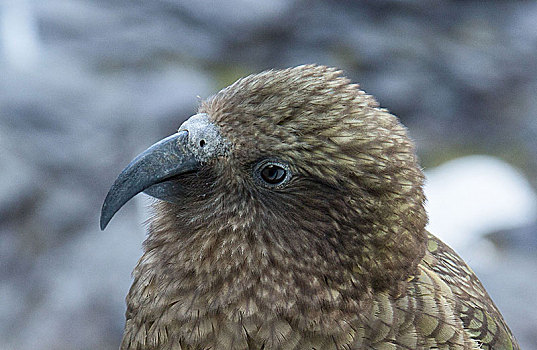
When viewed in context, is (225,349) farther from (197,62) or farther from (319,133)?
(197,62)

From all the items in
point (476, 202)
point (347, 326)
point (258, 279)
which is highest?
point (476, 202)

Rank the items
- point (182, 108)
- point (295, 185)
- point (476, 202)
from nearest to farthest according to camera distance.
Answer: point (295, 185)
point (182, 108)
point (476, 202)

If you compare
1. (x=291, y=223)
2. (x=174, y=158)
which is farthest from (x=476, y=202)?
(x=174, y=158)

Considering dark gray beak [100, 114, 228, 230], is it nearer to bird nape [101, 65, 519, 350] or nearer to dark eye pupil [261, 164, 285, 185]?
bird nape [101, 65, 519, 350]

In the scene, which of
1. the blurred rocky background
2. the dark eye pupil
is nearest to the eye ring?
the dark eye pupil

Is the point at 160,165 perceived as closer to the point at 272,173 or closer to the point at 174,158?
the point at 174,158

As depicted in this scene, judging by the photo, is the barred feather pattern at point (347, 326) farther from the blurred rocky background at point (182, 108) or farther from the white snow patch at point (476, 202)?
the white snow patch at point (476, 202)
